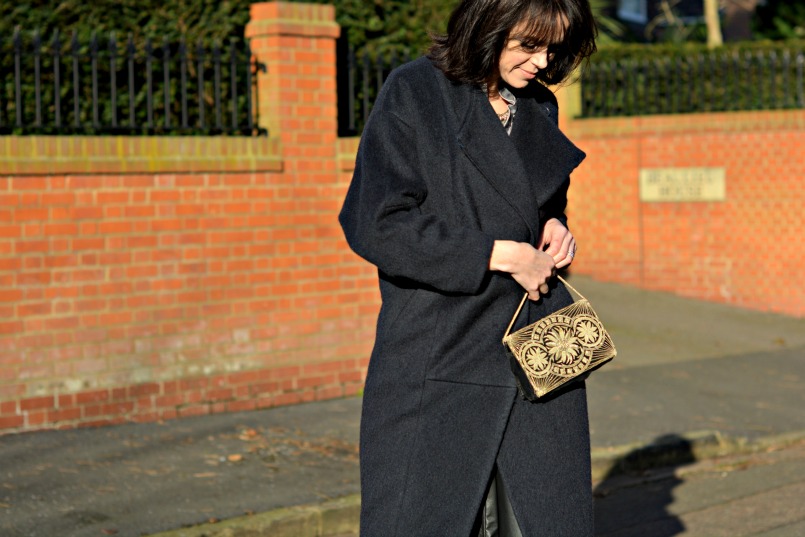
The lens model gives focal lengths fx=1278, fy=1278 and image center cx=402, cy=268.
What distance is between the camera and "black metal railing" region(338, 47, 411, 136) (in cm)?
891

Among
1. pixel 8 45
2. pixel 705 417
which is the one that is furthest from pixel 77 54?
pixel 705 417

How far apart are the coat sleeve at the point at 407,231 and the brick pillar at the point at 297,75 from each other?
5.43 metres

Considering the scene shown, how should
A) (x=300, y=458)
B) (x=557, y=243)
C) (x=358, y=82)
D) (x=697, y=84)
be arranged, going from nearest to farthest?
(x=557, y=243) → (x=300, y=458) → (x=358, y=82) → (x=697, y=84)

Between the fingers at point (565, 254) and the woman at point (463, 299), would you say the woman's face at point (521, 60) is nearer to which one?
the woman at point (463, 299)

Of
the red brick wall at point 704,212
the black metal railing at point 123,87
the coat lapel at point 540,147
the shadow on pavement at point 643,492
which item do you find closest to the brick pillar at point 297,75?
the black metal railing at point 123,87

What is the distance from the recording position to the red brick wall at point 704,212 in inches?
515

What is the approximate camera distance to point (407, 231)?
2.98 metres

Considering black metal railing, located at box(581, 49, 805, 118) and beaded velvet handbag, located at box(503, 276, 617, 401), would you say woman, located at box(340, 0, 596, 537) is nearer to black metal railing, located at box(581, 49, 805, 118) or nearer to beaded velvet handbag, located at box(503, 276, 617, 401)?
beaded velvet handbag, located at box(503, 276, 617, 401)

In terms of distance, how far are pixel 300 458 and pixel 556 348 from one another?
12.6 feet

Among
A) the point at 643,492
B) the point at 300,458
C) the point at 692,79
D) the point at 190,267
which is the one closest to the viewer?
the point at 643,492

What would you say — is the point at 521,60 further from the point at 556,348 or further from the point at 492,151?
the point at 556,348

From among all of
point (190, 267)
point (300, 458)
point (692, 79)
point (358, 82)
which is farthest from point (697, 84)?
point (300, 458)

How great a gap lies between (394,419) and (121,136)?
504 cm

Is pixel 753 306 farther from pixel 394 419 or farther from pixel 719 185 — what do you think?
pixel 394 419
